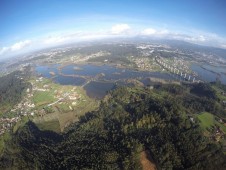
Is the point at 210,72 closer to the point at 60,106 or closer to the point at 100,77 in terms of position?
the point at 100,77

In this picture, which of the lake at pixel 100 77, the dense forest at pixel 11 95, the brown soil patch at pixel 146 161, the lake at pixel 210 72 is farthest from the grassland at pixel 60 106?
the lake at pixel 210 72

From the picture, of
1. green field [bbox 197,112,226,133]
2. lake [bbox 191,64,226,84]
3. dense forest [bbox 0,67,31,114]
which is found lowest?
dense forest [bbox 0,67,31,114]

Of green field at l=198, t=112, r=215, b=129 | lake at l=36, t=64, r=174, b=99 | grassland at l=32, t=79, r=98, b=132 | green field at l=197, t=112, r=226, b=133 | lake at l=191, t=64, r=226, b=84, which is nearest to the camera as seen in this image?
green field at l=197, t=112, r=226, b=133

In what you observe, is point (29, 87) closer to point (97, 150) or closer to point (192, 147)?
point (97, 150)

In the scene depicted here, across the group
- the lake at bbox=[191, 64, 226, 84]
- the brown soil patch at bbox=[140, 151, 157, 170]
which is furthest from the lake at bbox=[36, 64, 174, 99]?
the brown soil patch at bbox=[140, 151, 157, 170]

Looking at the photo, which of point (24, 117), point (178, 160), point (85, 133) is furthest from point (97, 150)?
point (24, 117)

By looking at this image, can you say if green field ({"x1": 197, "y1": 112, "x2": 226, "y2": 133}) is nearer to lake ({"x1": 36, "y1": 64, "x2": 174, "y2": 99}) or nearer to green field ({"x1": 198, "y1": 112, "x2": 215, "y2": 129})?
green field ({"x1": 198, "y1": 112, "x2": 215, "y2": 129})

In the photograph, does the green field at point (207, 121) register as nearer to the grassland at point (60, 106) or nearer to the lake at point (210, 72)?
the grassland at point (60, 106)
